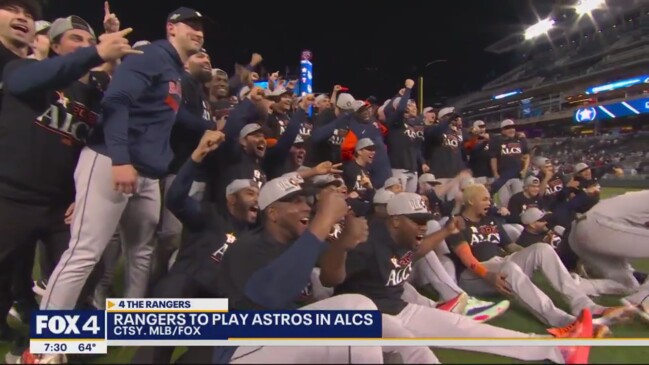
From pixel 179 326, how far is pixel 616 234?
65.8 inches

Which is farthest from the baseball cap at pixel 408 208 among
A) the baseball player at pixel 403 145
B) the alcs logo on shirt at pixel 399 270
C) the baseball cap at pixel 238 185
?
the baseball player at pixel 403 145

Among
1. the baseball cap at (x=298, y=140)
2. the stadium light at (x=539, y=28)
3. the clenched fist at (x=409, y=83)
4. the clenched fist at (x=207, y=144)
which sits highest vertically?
the stadium light at (x=539, y=28)

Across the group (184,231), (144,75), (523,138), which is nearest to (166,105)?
(144,75)

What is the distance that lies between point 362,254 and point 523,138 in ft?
10.0

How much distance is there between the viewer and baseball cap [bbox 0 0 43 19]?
1.27 metres

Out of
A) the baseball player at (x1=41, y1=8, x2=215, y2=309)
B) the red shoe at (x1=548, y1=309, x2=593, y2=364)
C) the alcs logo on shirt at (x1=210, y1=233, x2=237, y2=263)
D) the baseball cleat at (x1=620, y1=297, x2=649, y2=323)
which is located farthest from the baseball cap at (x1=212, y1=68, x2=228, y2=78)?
the baseball cleat at (x1=620, y1=297, x2=649, y2=323)

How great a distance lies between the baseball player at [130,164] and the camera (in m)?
1.24

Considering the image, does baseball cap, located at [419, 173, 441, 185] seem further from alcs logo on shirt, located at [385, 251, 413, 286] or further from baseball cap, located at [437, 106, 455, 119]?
alcs logo on shirt, located at [385, 251, 413, 286]

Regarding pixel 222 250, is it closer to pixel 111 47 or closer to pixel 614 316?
pixel 111 47

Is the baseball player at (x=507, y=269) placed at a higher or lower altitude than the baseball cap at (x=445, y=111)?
lower

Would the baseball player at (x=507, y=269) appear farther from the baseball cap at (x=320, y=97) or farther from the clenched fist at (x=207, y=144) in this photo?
the clenched fist at (x=207, y=144)

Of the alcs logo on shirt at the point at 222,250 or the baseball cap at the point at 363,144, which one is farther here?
the baseball cap at the point at 363,144

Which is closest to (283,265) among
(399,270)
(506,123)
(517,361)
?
(399,270)

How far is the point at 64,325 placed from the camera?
1.18 m
